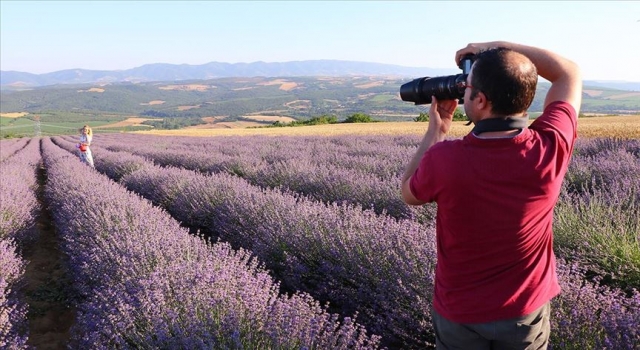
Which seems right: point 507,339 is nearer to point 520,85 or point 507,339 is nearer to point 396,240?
point 520,85

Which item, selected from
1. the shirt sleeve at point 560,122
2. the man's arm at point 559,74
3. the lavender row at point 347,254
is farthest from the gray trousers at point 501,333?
the lavender row at point 347,254

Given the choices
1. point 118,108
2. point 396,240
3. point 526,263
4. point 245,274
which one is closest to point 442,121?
Result: point 526,263

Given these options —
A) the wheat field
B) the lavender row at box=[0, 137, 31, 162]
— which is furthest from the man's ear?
the lavender row at box=[0, 137, 31, 162]

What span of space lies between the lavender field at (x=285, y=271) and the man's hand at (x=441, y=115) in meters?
0.83

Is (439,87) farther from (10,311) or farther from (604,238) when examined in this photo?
(10,311)

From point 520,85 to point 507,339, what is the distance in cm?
66

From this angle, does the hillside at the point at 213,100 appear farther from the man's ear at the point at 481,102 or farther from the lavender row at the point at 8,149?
the man's ear at the point at 481,102

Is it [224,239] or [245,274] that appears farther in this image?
[224,239]

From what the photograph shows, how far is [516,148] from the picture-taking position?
110 centimetres

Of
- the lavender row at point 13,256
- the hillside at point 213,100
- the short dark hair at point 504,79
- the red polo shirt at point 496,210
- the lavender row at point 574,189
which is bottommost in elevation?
the hillside at point 213,100

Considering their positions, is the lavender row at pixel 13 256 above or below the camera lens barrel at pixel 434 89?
below

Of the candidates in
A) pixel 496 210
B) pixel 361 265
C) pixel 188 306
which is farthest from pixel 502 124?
pixel 361 265

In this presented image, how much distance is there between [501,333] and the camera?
1.20 meters

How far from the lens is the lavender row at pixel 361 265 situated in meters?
1.83
